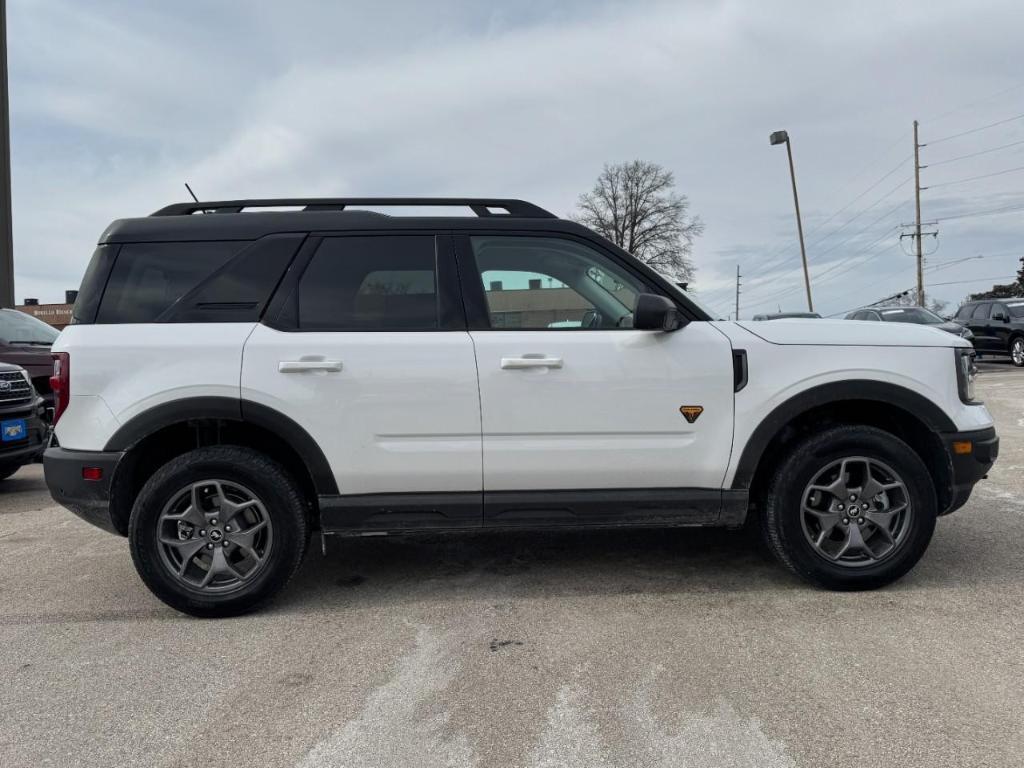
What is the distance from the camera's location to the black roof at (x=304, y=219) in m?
3.61

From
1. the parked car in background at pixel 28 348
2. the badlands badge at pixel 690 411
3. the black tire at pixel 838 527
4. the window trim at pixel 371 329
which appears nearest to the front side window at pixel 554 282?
the window trim at pixel 371 329

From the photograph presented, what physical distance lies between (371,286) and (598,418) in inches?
51.0

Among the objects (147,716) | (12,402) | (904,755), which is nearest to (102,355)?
(147,716)

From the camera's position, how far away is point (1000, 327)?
1858 cm

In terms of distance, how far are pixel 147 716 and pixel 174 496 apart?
1.09 metres

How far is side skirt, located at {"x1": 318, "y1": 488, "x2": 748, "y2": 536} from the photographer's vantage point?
353cm

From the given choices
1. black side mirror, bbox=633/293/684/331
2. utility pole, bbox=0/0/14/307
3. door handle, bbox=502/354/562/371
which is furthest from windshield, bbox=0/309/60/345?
utility pole, bbox=0/0/14/307

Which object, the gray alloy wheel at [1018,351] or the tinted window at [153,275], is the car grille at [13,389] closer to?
the tinted window at [153,275]

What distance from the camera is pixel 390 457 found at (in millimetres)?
3492

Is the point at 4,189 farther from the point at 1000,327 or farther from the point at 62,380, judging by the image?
the point at 1000,327

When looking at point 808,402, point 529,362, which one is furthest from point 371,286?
point 808,402

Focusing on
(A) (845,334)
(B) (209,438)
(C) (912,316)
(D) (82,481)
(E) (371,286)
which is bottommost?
(D) (82,481)

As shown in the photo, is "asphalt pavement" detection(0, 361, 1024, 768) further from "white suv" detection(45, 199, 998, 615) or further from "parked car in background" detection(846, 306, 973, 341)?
"parked car in background" detection(846, 306, 973, 341)

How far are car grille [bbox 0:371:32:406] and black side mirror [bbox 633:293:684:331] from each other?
5.85 meters
